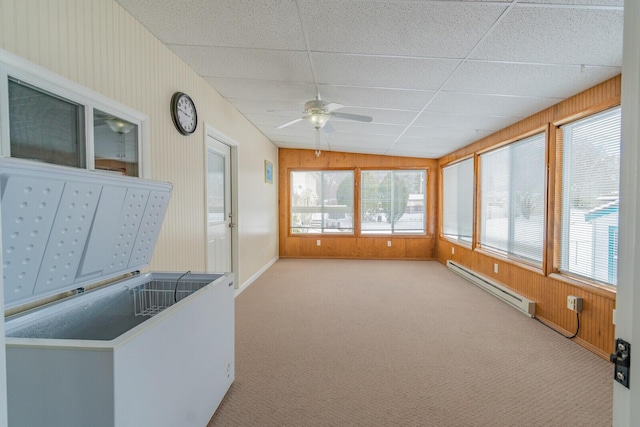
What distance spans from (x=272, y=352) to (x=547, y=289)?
9.55 ft

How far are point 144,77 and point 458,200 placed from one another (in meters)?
5.27

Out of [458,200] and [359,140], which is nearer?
[359,140]

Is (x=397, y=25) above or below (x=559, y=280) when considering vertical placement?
above

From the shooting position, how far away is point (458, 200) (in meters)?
5.68

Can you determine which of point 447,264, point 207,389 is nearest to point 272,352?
point 207,389

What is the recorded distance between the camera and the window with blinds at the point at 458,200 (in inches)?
205

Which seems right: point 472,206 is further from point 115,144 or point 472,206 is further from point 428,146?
point 115,144

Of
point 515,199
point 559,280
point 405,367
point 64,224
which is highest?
point 515,199

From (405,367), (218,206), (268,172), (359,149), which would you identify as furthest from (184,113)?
(359,149)

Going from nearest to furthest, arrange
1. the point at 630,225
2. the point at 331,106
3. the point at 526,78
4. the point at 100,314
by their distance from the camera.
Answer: the point at 630,225, the point at 100,314, the point at 526,78, the point at 331,106

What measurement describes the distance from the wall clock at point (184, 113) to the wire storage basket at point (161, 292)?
141cm

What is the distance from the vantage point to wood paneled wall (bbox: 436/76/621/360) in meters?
2.50

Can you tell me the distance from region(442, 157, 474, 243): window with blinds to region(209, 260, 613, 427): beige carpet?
1.66 metres

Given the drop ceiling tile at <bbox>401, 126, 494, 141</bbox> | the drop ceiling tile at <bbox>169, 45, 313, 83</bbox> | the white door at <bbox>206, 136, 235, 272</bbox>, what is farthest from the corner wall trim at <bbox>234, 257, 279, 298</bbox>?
the drop ceiling tile at <bbox>401, 126, 494, 141</bbox>
